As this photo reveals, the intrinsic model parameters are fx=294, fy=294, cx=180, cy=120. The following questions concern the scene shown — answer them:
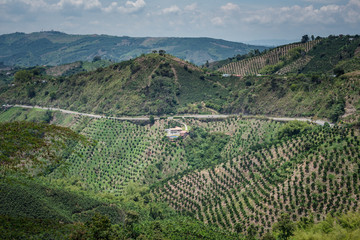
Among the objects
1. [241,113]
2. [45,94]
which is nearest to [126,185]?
[241,113]

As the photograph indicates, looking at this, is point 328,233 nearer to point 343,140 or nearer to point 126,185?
point 343,140

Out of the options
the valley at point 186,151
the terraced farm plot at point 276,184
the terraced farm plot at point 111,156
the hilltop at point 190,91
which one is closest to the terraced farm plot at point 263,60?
the valley at point 186,151

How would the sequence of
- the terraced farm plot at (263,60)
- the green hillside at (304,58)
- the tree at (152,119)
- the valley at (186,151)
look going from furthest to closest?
the terraced farm plot at (263,60) → the green hillside at (304,58) → the tree at (152,119) → the valley at (186,151)

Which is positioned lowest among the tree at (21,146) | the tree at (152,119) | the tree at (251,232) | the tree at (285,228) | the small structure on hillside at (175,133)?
the tree at (251,232)

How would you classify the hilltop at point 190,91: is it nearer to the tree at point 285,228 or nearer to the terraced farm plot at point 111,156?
the terraced farm plot at point 111,156

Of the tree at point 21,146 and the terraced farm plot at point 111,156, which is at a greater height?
the tree at point 21,146

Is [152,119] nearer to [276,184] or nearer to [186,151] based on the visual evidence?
[186,151]

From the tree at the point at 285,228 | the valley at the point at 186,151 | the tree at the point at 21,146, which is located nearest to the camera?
the tree at the point at 21,146
